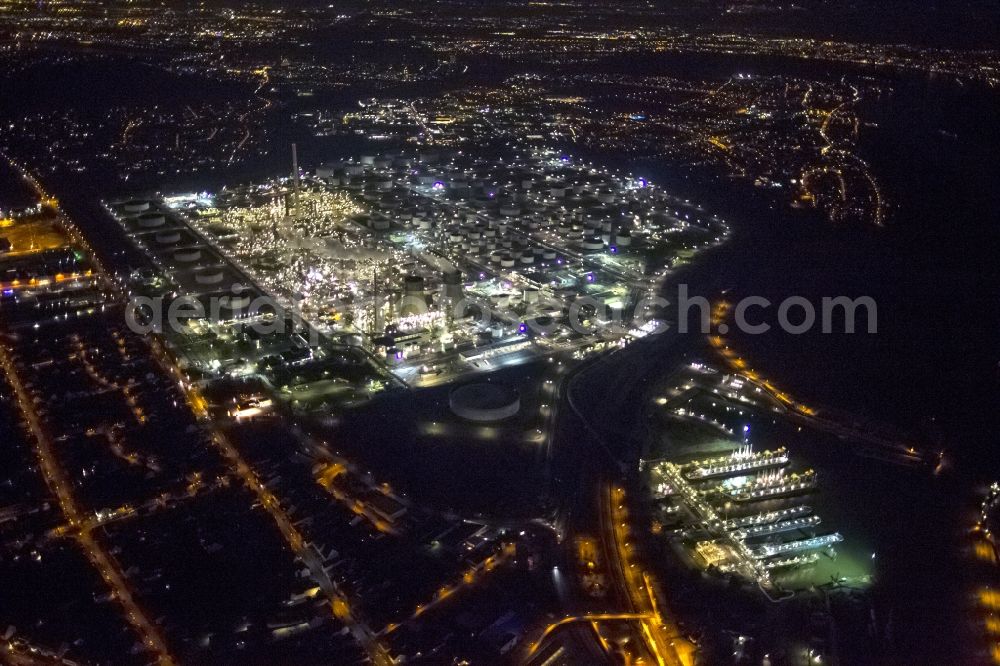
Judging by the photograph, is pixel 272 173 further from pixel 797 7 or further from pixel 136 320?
pixel 797 7

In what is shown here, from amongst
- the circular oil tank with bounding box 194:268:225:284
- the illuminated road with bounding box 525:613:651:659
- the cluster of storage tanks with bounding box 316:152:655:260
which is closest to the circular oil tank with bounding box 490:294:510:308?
the cluster of storage tanks with bounding box 316:152:655:260

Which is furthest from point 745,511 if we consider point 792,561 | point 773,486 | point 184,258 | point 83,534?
point 184,258

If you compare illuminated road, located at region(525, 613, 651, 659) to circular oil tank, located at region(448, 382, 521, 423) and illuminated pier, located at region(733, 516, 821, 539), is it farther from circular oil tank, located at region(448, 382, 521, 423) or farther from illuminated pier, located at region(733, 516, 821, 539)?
circular oil tank, located at region(448, 382, 521, 423)

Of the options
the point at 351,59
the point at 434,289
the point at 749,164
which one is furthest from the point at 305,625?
the point at 351,59

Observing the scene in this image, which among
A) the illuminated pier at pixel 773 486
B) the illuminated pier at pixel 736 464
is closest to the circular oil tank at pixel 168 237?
the illuminated pier at pixel 736 464

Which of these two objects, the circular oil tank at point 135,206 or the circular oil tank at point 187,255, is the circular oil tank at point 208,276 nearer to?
the circular oil tank at point 187,255

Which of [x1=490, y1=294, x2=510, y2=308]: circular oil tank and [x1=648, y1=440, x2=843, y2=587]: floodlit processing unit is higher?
[x1=490, y1=294, x2=510, y2=308]: circular oil tank
